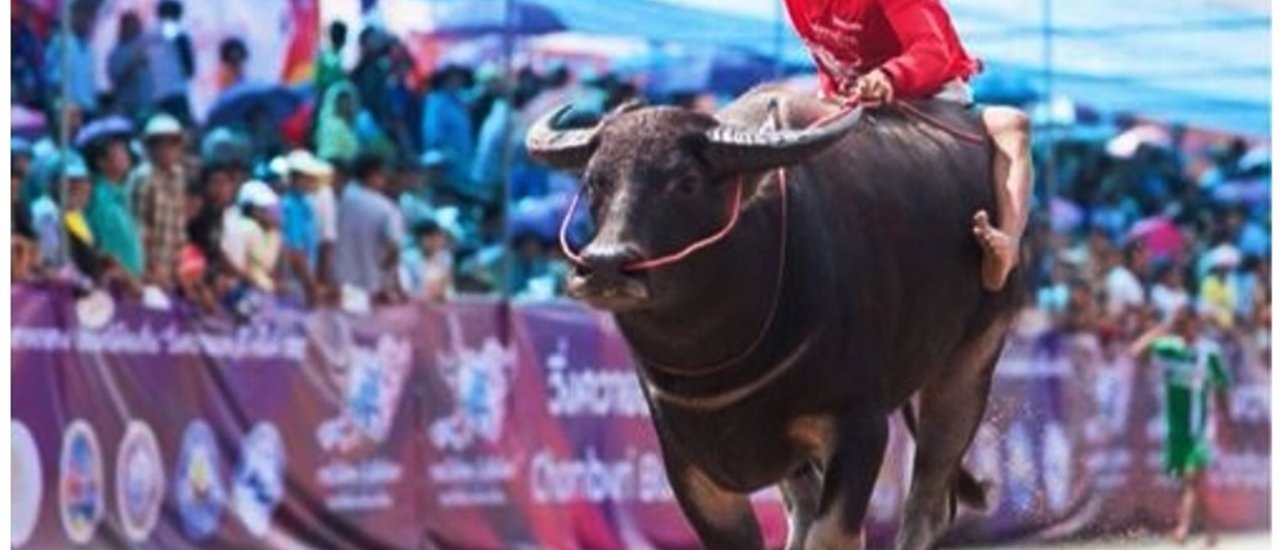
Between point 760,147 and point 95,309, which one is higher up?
point 760,147

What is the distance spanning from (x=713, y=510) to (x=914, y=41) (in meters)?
1.44

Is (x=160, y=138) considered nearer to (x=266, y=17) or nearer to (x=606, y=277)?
(x=266, y=17)

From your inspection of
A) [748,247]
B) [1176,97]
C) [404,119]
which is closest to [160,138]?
[404,119]

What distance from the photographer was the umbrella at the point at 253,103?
1516 centimetres

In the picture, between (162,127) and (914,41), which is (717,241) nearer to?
(914,41)

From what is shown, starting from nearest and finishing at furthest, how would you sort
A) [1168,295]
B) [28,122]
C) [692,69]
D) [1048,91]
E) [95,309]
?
[28,122] < [95,309] < [692,69] < [1048,91] < [1168,295]

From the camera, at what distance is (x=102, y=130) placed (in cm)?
1446

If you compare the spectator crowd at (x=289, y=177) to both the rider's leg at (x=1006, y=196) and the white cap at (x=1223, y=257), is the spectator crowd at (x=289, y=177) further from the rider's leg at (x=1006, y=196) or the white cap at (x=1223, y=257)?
the white cap at (x=1223, y=257)

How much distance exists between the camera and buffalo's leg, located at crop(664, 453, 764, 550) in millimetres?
8984

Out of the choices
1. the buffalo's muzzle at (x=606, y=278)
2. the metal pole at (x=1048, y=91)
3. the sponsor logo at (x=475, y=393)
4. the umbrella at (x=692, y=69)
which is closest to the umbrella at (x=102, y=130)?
the sponsor logo at (x=475, y=393)

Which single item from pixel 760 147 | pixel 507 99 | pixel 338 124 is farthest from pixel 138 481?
pixel 760 147

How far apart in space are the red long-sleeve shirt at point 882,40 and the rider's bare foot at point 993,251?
431 mm

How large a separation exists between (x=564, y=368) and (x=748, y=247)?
30.2 ft

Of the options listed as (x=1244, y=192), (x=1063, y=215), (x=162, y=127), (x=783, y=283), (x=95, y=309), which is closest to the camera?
(x=783, y=283)
